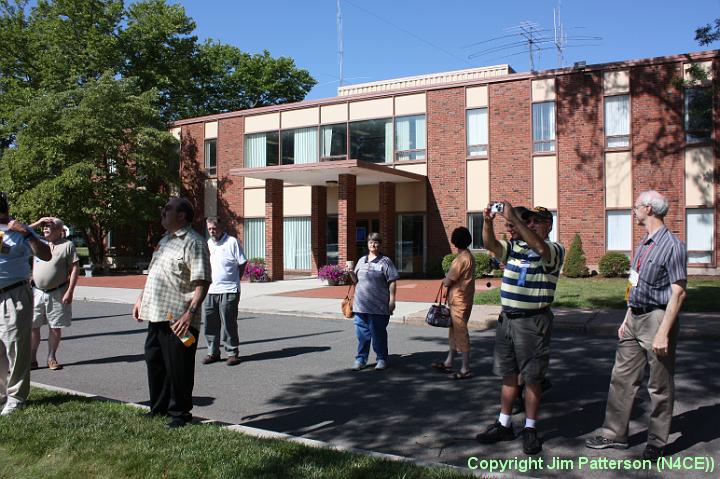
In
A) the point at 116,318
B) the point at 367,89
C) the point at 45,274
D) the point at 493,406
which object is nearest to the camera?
the point at 493,406

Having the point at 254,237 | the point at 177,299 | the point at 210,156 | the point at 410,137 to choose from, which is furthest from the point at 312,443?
the point at 210,156

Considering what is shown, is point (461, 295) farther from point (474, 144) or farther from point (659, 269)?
point (474, 144)

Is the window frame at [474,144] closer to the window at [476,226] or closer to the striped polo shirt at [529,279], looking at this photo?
the window at [476,226]

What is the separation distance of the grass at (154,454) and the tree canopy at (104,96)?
21.8 meters

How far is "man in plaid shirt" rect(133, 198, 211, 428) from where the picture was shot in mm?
4836

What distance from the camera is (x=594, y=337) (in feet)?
32.7

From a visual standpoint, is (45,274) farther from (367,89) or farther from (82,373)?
(367,89)

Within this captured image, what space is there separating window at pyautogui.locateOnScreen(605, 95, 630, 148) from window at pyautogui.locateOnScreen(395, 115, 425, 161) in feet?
21.4

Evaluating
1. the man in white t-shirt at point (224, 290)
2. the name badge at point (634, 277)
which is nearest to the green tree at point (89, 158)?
the man in white t-shirt at point (224, 290)

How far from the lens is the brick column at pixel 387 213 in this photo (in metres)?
22.6

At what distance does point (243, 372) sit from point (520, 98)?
648 inches

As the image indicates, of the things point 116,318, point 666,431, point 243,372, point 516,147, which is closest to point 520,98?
point 516,147

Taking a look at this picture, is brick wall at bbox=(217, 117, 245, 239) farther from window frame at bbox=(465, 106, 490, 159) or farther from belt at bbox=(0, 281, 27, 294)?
belt at bbox=(0, 281, 27, 294)

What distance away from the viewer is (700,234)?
18703mm
